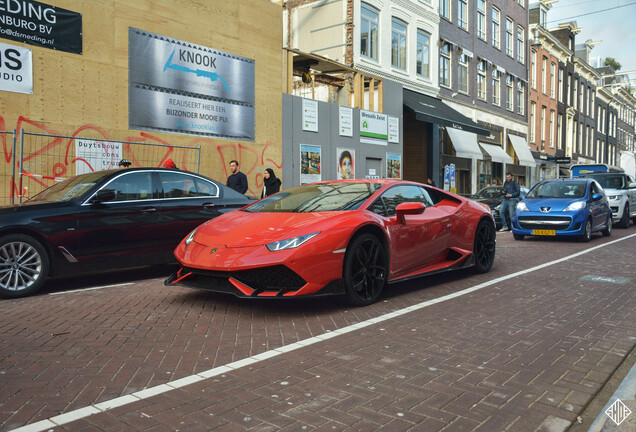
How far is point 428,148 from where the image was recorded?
25.4m

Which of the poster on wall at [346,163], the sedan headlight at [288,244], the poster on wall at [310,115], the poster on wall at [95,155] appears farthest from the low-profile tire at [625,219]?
the sedan headlight at [288,244]

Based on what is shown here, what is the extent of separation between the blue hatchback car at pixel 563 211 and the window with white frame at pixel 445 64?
46.3 feet

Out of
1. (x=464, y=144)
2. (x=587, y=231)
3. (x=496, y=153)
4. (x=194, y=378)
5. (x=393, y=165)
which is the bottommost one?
(x=194, y=378)

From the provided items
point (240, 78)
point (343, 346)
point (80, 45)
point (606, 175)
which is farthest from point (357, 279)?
point (606, 175)

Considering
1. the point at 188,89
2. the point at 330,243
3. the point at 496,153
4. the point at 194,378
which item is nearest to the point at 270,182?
the point at 188,89

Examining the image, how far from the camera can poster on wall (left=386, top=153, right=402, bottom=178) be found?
20953mm

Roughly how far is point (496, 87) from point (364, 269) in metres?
30.2

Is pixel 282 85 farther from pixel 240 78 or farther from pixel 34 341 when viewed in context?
pixel 34 341

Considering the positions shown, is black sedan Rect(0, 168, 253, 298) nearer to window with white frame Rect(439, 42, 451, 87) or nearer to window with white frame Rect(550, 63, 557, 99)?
window with white frame Rect(439, 42, 451, 87)

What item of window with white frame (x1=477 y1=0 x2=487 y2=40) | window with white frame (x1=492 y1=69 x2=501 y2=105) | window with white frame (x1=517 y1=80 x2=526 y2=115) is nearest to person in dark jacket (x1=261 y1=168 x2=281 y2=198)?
window with white frame (x1=477 y1=0 x2=487 y2=40)

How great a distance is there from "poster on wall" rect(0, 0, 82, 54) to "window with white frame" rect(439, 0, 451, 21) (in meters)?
19.5

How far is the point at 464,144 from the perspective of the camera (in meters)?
26.5

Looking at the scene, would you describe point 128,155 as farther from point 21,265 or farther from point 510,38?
point 510,38

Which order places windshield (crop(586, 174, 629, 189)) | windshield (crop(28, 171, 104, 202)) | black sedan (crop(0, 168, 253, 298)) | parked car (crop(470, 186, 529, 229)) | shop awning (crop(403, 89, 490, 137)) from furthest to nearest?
shop awning (crop(403, 89, 490, 137)), windshield (crop(586, 174, 629, 189)), parked car (crop(470, 186, 529, 229)), windshield (crop(28, 171, 104, 202)), black sedan (crop(0, 168, 253, 298))
